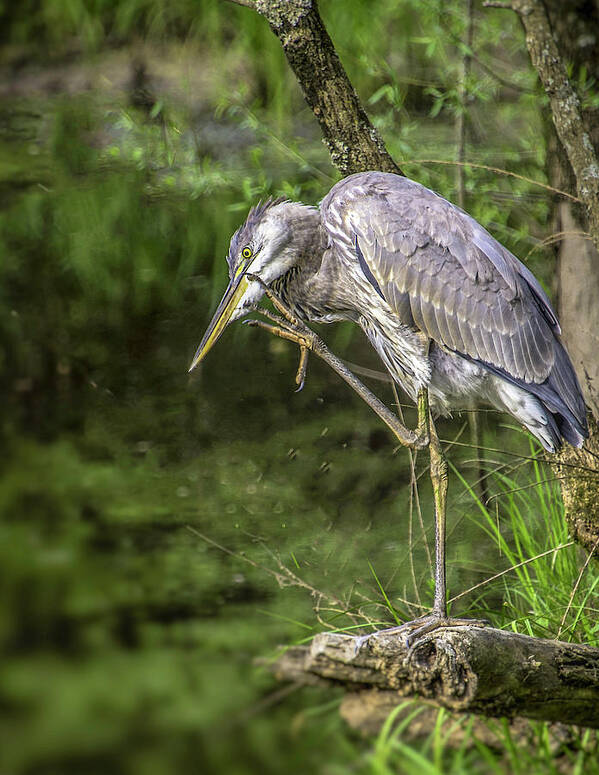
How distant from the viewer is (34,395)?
3051mm

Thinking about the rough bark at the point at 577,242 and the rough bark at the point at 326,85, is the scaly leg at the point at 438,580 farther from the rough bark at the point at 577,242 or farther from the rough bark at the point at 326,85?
the rough bark at the point at 326,85

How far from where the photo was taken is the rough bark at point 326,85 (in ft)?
5.79

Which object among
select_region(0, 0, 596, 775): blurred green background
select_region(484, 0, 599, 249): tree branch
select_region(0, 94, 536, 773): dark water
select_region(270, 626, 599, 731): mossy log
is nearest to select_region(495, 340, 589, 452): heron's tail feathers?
select_region(0, 0, 596, 775): blurred green background

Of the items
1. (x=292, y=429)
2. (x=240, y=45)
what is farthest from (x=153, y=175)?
(x=292, y=429)

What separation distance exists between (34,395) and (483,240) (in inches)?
73.2

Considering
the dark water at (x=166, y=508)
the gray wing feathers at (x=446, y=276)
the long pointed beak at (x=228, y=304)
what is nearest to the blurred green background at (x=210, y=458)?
the dark water at (x=166, y=508)

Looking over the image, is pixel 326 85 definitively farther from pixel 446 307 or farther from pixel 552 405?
pixel 552 405

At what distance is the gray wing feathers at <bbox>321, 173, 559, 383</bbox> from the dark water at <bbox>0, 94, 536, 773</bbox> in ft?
2.19

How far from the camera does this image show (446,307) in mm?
1725

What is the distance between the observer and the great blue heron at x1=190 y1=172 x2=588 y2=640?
1699 millimetres

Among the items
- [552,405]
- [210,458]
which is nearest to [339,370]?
[552,405]

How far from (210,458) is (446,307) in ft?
4.39

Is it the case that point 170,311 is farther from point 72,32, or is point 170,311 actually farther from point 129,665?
point 72,32

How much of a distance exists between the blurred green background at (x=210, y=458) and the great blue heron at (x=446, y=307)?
0.59ft
